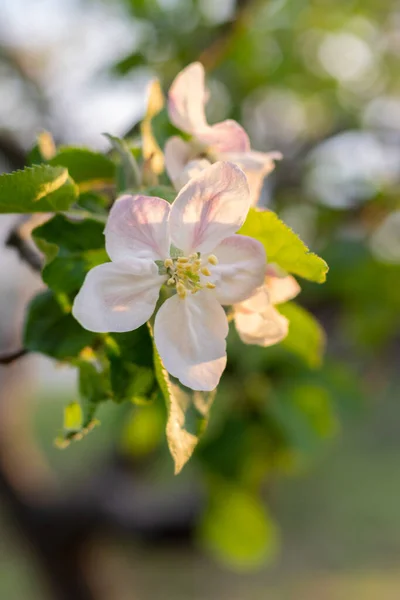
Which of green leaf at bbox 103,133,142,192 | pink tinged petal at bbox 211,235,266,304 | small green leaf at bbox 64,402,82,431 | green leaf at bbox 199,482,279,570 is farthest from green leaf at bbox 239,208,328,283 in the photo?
green leaf at bbox 199,482,279,570

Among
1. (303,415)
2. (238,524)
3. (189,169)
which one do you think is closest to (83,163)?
(189,169)

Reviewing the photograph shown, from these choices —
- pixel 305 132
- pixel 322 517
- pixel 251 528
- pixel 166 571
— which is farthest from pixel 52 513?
pixel 322 517

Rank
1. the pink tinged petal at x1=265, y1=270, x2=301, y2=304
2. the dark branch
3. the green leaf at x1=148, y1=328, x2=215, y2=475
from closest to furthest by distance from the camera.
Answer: the green leaf at x1=148, y1=328, x2=215, y2=475 → the pink tinged petal at x1=265, y1=270, x2=301, y2=304 → the dark branch

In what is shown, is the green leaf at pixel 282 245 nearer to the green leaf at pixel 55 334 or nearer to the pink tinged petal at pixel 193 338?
the pink tinged petal at pixel 193 338

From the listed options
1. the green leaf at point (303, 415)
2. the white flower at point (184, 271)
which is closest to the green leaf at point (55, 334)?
the white flower at point (184, 271)

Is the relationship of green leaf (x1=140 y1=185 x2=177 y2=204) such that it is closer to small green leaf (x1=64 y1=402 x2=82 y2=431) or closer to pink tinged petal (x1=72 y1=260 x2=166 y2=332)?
pink tinged petal (x1=72 y1=260 x2=166 y2=332)
